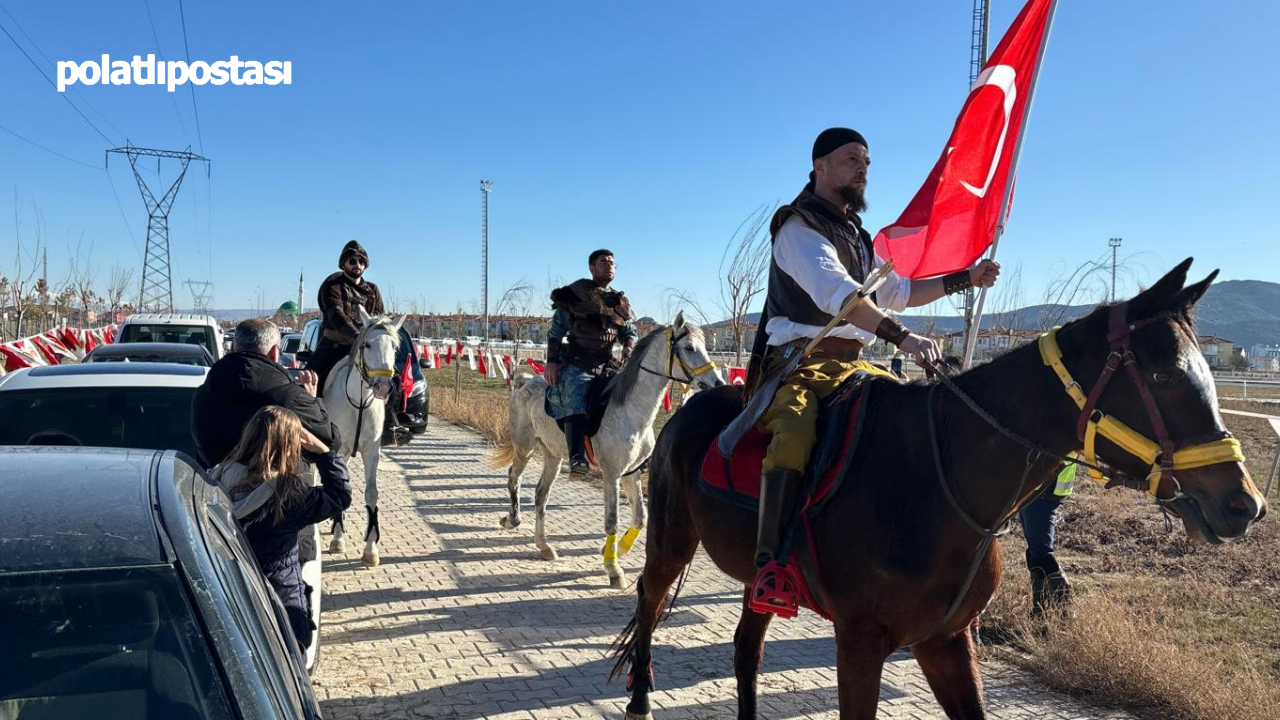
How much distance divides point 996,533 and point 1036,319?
10515 mm

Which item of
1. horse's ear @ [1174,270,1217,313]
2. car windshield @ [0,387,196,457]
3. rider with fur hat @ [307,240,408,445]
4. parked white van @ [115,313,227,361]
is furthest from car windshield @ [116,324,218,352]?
horse's ear @ [1174,270,1217,313]

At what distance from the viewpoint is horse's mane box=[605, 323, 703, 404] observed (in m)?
8.22

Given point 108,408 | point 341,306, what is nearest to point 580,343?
point 341,306

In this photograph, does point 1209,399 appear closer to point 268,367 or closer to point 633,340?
point 268,367

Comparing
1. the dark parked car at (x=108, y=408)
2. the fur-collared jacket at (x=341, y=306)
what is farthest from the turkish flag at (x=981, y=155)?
the fur-collared jacket at (x=341, y=306)

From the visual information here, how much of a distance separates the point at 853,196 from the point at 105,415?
4.86m

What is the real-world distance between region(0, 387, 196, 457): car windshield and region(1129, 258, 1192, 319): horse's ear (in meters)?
5.32


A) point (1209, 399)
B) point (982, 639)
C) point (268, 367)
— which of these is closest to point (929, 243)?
point (982, 639)

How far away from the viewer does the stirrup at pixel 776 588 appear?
3621 mm

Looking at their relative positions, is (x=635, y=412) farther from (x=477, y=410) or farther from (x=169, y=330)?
(x=477, y=410)

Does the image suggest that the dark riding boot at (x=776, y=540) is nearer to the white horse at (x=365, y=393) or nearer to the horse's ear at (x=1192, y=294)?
the horse's ear at (x=1192, y=294)

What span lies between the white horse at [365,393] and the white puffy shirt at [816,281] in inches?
202

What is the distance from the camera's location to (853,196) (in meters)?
4.18

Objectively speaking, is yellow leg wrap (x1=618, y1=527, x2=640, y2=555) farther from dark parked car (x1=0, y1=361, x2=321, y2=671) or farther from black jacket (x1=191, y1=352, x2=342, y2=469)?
black jacket (x1=191, y1=352, x2=342, y2=469)
